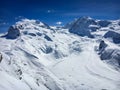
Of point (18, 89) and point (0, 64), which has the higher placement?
point (0, 64)

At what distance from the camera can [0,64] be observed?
192 metres

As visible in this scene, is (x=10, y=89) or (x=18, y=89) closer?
(x=10, y=89)

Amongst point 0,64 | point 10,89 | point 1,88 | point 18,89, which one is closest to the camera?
point 1,88

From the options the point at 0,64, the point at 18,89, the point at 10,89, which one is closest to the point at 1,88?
the point at 10,89

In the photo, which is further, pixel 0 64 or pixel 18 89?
pixel 0 64

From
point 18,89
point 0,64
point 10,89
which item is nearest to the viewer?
point 10,89

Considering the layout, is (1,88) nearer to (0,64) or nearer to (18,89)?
(18,89)

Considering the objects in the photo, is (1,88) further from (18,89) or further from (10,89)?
(18,89)

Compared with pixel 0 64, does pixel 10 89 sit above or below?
below

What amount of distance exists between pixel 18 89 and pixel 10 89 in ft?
45.9

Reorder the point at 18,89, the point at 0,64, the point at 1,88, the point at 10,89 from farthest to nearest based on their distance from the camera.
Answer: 1. the point at 0,64
2. the point at 18,89
3. the point at 10,89
4. the point at 1,88

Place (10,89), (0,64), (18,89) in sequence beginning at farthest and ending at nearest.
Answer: (0,64)
(18,89)
(10,89)

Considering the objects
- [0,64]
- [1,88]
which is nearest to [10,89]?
[1,88]

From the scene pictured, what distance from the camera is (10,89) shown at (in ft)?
407
